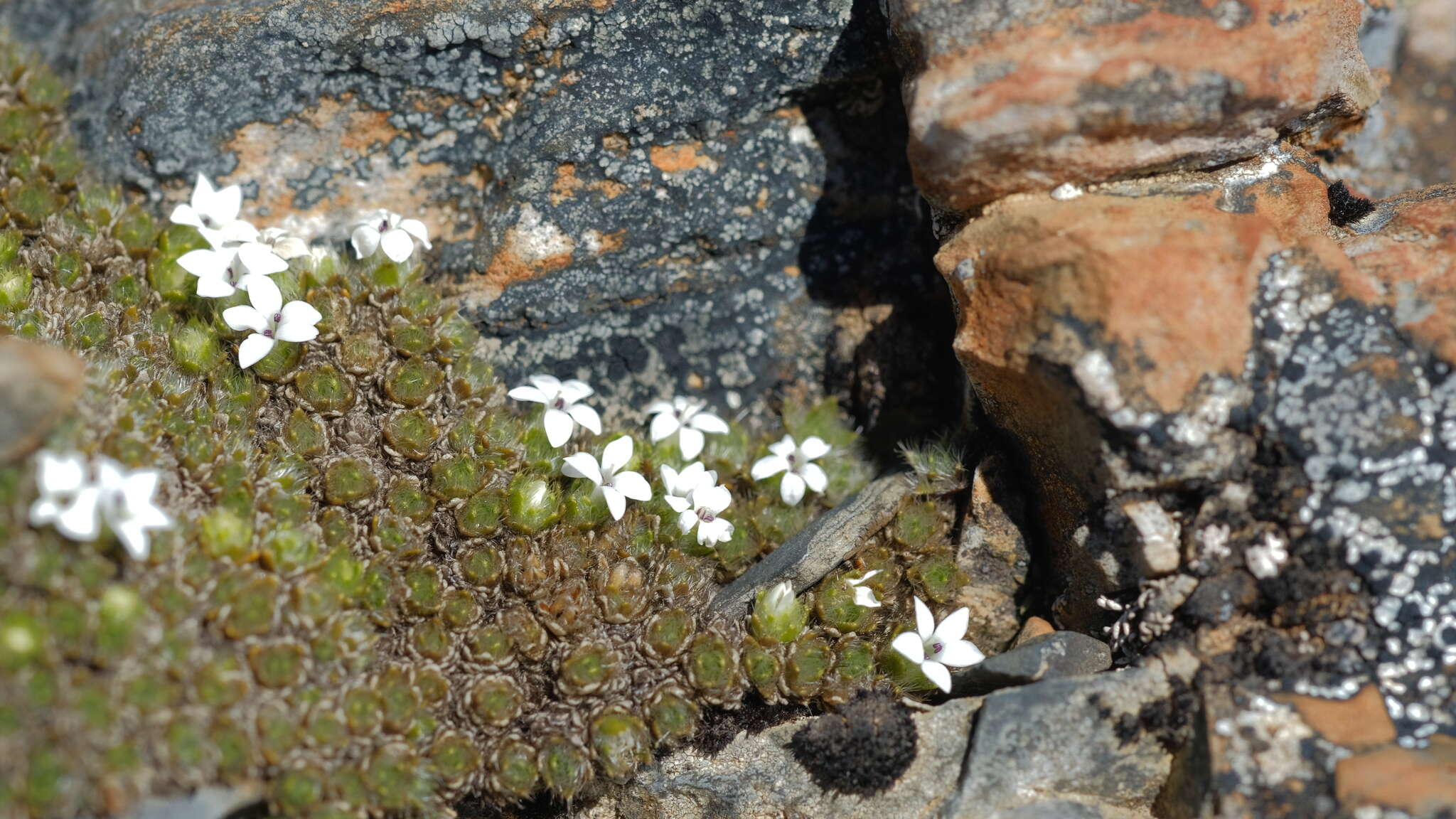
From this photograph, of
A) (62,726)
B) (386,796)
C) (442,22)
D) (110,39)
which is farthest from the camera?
(110,39)

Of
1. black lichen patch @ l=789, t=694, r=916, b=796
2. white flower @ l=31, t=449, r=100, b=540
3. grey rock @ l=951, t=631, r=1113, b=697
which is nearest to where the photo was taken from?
white flower @ l=31, t=449, r=100, b=540

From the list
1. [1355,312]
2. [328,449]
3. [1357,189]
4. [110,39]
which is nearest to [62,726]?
[328,449]

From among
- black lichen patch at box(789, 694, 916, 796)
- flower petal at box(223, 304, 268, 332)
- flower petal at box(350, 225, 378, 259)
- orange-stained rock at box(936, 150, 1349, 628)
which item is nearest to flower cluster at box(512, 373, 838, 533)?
flower petal at box(350, 225, 378, 259)

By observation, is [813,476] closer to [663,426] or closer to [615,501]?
[663,426]

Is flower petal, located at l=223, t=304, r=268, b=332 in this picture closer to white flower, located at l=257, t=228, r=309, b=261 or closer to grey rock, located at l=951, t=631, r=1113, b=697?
white flower, located at l=257, t=228, r=309, b=261

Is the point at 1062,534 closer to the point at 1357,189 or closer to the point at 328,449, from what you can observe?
the point at 1357,189

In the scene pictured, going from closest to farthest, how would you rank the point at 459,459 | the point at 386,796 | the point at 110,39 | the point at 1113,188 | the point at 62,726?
the point at 62,726 < the point at 386,796 < the point at 1113,188 < the point at 459,459 < the point at 110,39
